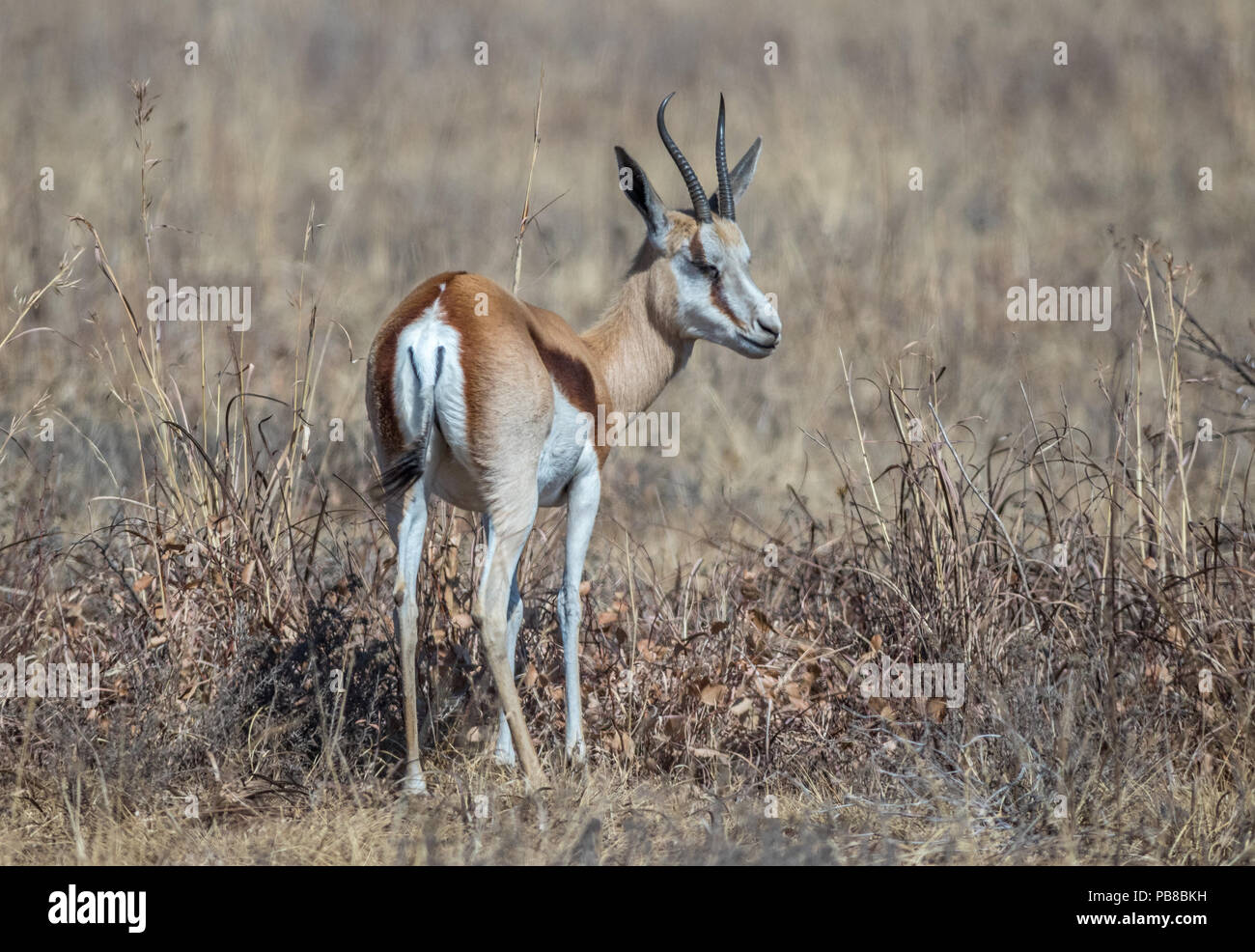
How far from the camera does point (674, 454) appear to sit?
1056 centimetres

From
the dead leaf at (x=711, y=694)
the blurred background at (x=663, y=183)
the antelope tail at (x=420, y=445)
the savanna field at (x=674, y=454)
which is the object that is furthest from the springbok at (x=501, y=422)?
the blurred background at (x=663, y=183)

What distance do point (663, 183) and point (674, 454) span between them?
490cm

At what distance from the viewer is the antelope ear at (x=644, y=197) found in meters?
5.93

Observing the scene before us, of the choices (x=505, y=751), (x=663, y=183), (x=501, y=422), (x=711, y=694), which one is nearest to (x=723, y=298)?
(x=501, y=422)

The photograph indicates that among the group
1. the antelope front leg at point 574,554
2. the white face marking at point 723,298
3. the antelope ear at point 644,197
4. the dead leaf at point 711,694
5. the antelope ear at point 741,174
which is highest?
the antelope ear at point 741,174

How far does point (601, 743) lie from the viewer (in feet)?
18.3

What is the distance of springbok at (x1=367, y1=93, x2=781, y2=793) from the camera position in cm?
493

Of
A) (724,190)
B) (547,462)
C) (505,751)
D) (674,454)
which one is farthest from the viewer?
(674,454)

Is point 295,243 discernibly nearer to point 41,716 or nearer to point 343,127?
point 343,127

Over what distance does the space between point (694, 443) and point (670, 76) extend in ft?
31.0

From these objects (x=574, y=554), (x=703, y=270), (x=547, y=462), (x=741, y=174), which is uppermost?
(x=741, y=174)

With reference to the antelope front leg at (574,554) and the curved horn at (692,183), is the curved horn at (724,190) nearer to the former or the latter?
the curved horn at (692,183)

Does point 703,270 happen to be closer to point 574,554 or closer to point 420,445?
point 574,554

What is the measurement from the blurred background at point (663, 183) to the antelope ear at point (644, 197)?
2.81 metres
